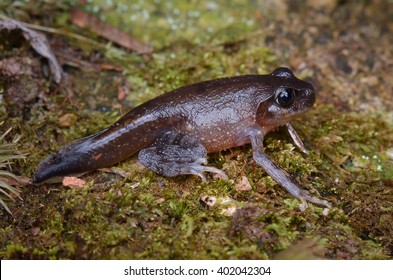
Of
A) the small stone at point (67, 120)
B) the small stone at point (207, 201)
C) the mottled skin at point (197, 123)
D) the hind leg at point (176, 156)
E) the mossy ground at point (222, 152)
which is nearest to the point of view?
the mossy ground at point (222, 152)

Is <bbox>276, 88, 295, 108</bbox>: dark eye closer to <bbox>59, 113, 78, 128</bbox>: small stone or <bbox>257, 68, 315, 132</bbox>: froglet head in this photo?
<bbox>257, 68, 315, 132</bbox>: froglet head

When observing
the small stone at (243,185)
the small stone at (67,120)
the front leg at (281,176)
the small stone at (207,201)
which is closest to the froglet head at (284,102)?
the front leg at (281,176)

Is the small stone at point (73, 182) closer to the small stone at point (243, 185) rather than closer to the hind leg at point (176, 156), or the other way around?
the hind leg at point (176, 156)

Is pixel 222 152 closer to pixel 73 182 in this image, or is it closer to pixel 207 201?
pixel 207 201

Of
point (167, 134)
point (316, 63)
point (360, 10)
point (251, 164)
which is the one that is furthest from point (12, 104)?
point (360, 10)

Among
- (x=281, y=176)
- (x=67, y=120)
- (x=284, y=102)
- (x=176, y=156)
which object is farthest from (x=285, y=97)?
(x=67, y=120)

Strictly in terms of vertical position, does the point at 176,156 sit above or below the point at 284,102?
below
